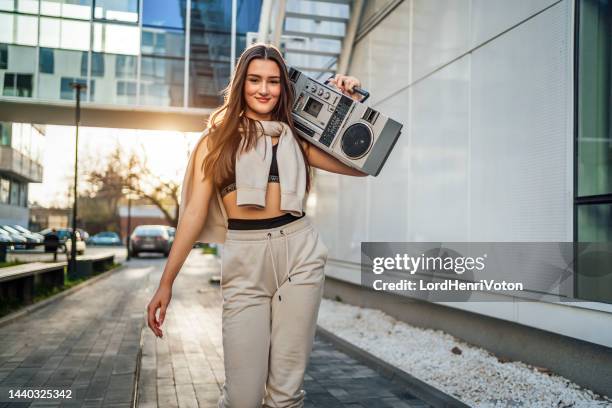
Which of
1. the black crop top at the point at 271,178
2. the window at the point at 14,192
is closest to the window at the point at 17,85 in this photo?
the window at the point at 14,192

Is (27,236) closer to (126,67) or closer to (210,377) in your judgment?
(210,377)

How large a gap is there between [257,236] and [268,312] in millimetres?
300

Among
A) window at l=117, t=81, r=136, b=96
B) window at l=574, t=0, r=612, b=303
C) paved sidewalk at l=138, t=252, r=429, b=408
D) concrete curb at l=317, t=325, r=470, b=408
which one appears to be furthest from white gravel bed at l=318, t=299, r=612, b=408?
window at l=117, t=81, r=136, b=96

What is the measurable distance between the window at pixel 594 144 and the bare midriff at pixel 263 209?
274 cm

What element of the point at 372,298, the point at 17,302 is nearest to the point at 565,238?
the point at 372,298

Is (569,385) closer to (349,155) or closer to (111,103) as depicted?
(349,155)

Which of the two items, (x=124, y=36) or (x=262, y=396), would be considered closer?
(x=262, y=396)

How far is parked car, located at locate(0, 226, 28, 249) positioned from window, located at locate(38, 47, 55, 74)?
3.38 meters

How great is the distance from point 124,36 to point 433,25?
4894 mm

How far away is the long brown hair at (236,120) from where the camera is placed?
2338mm

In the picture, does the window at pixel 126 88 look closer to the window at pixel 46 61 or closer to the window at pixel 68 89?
the window at pixel 68 89

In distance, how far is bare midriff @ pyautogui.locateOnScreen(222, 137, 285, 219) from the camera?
2.35 meters

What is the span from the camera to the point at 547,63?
4633mm

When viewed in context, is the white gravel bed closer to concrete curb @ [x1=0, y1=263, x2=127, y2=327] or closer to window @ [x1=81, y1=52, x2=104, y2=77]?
concrete curb @ [x1=0, y1=263, x2=127, y2=327]
